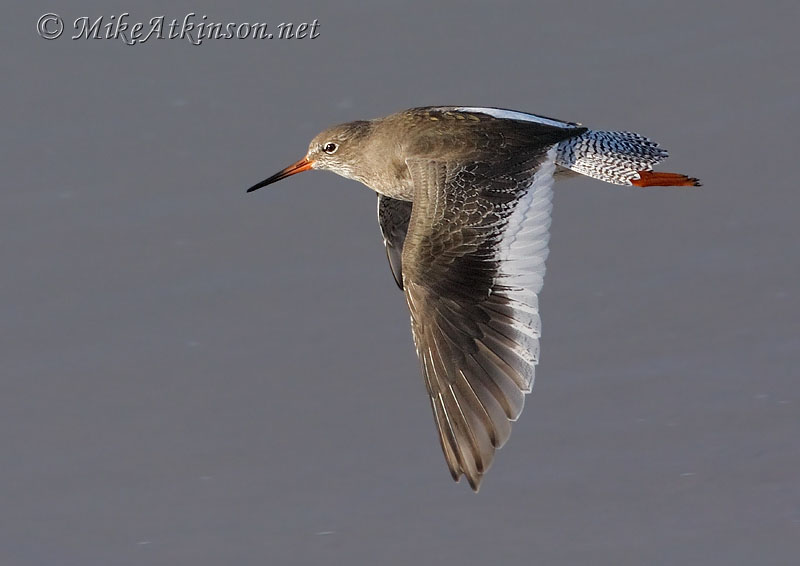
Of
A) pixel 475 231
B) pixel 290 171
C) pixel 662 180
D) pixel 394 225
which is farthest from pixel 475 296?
pixel 290 171

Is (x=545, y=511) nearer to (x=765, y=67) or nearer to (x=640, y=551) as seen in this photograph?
(x=640, y=551)

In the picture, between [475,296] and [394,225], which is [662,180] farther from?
[475,296]

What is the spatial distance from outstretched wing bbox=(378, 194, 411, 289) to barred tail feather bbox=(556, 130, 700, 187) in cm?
89

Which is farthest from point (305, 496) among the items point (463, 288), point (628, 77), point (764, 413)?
point (628, 77)

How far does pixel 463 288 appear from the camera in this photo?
7.30 meters

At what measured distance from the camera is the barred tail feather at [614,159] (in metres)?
8.16

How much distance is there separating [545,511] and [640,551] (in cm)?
48

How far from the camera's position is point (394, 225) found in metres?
8.51

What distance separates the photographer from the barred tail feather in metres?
8.16

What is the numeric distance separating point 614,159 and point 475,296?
1372 mm

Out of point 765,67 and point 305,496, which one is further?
point 765,67

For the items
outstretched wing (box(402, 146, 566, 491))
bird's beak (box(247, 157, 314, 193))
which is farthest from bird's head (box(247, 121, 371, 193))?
outstretched wing (box(402, 146, 566, 491))

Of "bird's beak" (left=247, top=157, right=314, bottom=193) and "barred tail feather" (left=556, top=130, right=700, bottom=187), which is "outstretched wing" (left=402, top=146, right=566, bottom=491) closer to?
"barred tail feather" (left=556, top=130, right=700, bottom=187)

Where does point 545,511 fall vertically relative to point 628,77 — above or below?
below
